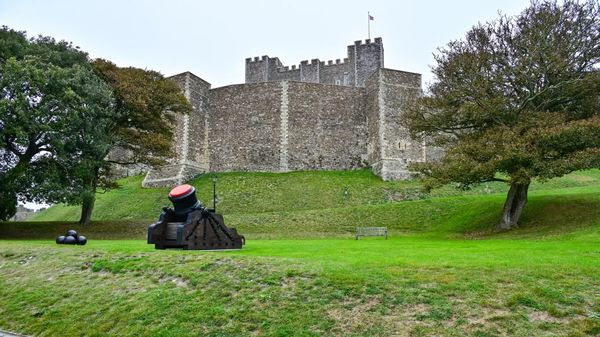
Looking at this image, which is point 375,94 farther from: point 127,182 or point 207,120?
point 127,182

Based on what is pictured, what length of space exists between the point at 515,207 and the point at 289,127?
62.2ft

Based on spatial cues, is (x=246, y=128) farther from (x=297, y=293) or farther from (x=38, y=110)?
(x=297, y=293)

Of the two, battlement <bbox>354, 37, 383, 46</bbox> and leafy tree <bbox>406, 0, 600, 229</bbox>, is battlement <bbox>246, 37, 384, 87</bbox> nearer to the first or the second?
battlement <bbox>354, 37, 383, 46</bbox>

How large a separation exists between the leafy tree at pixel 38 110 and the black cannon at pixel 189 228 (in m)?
9.52

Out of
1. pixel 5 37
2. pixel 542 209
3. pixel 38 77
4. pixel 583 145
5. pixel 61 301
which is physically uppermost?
pixel 5 37

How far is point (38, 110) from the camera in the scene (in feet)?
62.0

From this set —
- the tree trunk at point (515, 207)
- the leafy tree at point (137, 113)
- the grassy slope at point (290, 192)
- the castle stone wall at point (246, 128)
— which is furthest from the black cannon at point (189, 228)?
the castle stone wall at point (246, 128)

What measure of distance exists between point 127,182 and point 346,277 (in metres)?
30.5

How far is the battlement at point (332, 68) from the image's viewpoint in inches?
1935

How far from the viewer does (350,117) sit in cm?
3591

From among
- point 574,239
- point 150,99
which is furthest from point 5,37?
point 574,239

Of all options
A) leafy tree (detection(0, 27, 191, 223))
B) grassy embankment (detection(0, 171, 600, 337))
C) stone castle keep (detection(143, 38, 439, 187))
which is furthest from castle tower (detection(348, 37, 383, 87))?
grassy embankment (detection(0, 171, 600, 337))

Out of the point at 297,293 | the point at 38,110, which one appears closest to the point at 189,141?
Answer: the point at 38,110

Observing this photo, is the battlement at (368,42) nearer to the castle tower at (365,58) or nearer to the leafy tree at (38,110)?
the castle tower at (365,58)
